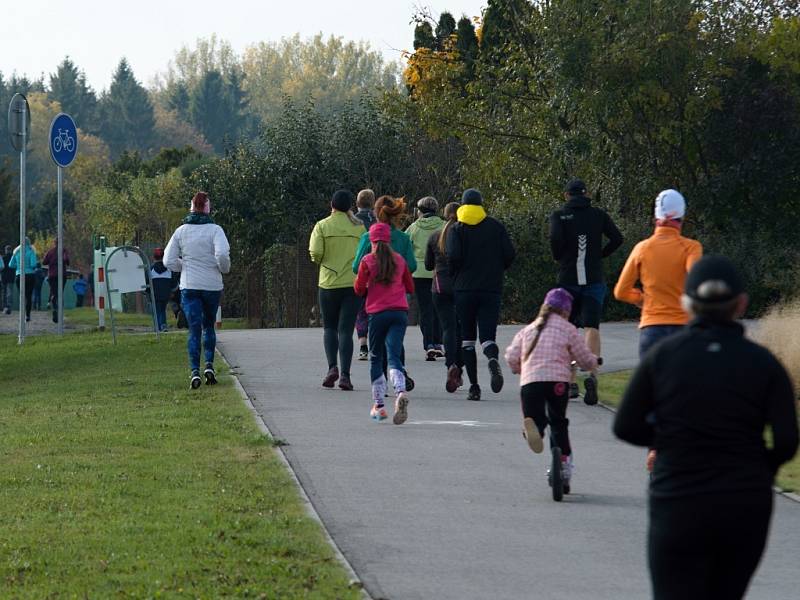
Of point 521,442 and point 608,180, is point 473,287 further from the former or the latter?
point 608,180

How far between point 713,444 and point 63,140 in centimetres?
1950

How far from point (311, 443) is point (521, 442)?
1.55 meters

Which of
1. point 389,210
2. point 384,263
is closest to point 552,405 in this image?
point 384,263

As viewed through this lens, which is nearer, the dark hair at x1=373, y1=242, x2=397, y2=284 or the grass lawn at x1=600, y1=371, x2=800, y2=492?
the grass lawn at x1=600, y1=371, x2=800, y2=492

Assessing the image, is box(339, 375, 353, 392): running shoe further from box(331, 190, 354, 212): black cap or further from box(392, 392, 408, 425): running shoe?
box(392, 392, 408, 425): running shoe

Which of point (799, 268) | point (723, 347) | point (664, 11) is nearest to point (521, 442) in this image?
point (723, 347)

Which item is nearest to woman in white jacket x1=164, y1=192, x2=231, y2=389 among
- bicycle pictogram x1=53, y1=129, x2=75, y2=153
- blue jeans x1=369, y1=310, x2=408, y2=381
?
blue jeans x1=369, y1=310, x2=408, y2=381

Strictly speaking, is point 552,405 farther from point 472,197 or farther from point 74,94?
point 74,94

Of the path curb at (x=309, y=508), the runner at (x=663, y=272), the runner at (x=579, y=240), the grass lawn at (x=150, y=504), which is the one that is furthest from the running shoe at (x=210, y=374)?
the runner at (x=663, y=272)

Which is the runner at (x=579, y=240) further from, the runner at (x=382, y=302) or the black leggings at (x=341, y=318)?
the black leggings at (x=341, y=318)

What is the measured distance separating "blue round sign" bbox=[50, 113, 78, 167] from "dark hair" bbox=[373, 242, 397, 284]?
36.1 ft

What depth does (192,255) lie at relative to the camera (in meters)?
15.0

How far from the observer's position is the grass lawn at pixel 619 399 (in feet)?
33.1

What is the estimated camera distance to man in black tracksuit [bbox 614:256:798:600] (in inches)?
191
